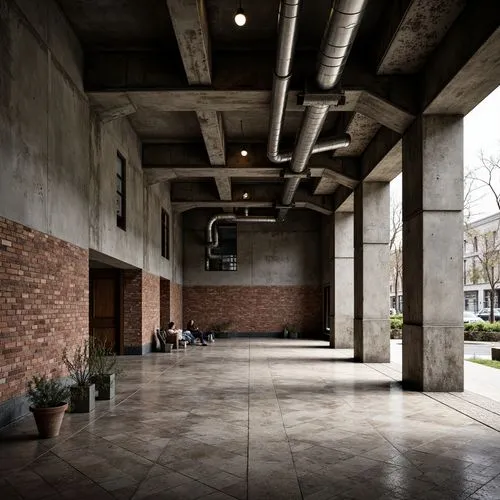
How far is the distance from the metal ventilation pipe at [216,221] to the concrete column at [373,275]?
788 cm

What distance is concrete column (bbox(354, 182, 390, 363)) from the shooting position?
1292 centimetres

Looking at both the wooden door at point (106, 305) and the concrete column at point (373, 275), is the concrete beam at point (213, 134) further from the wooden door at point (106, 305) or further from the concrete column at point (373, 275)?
the wooden door at point (106, 305)

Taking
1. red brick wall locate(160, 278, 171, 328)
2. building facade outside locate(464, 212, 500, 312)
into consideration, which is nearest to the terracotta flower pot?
red brick wall locate(160, 278, 171, 328)

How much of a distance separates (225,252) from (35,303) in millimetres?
16676

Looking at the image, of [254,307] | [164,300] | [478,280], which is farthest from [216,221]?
[478,280]

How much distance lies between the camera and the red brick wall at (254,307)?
75.1 ft

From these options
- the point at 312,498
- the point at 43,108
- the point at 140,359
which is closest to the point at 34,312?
the point at 43,108

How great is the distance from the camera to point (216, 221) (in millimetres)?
21828

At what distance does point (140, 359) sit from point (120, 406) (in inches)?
245

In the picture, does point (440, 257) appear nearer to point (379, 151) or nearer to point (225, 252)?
point (379, 151)

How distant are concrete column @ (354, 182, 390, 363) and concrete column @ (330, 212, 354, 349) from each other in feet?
12.7

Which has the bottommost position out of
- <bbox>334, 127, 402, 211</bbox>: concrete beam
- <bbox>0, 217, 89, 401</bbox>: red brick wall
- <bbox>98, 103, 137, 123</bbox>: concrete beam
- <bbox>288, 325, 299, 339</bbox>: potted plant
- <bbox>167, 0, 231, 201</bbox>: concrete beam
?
<bbox>288, 325, 299, 339</bbox>: potted plant

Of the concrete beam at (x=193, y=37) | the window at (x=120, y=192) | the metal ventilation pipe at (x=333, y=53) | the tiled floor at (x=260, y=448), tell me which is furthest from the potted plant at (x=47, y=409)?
the window at (x=120, y=192)

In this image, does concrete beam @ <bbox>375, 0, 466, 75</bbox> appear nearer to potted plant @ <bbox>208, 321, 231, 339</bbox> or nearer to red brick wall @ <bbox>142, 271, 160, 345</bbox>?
red brick wall @ <bbox>142, 271, 160, 345</bbox>
